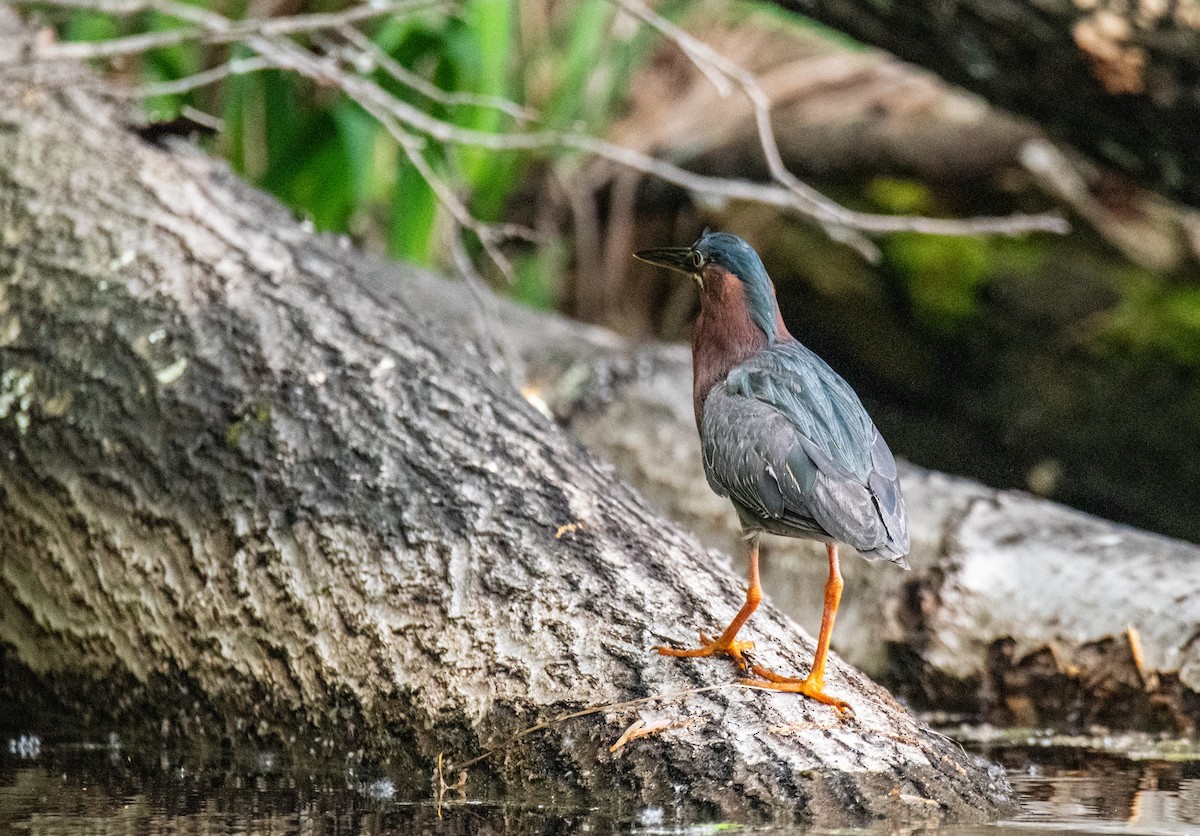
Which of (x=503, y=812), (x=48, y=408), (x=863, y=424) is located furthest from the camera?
(x=48, y=408)

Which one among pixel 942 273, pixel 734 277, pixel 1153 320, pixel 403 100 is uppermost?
pixel 403 100

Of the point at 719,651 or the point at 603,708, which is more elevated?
the point at 719,651

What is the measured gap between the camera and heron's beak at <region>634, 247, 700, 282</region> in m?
2.55

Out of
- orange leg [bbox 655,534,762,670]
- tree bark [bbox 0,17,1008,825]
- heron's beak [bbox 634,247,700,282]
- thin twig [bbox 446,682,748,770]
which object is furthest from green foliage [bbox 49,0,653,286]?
thin twig [bbox 446,682,748,770]

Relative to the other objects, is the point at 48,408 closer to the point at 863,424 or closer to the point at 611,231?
the point at 863,424

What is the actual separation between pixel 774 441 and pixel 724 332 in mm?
316

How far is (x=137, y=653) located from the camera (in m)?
2.81

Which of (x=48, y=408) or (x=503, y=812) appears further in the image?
(x=48, y=408)

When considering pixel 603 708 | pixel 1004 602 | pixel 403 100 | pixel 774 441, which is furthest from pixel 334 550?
pixel 403 100

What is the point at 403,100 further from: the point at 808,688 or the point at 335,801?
the point at 808,688

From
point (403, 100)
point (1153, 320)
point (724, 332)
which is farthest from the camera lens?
point (1153, 320)

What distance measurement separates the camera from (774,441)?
2.29 metres

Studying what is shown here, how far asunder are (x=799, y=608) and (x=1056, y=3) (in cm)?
199

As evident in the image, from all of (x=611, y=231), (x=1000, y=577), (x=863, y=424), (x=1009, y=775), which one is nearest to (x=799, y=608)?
(x=1000, y=577)
